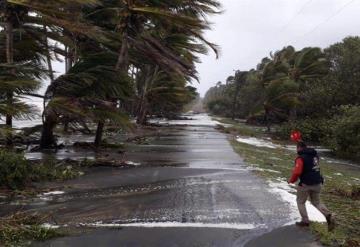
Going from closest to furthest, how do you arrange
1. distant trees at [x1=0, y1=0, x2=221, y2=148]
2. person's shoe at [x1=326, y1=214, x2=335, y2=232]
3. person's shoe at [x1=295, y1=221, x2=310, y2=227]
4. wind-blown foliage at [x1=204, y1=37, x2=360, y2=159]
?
person's shoe at [x1=326, y1=214, x2=335, y2=232]
person's shoe at [x1=295, y1=221, x2=310, y2=227]
distant trees at [x1=0, y1=0, x2=221, y2=148]
wind-blown foliage at [x1=204, y1=37, x2=360, y2=159]

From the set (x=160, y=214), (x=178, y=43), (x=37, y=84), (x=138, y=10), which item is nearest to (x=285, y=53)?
(x=178, y=43)

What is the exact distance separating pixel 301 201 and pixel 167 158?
794 cm

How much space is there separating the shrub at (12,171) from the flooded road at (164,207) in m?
0.69

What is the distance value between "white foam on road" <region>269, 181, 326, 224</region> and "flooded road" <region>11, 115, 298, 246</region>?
12 centimetres

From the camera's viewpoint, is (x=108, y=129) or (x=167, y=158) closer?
(x=167, y=158)

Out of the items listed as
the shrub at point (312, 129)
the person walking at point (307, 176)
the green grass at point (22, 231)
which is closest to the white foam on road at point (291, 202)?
the person walking at point (307, 176)

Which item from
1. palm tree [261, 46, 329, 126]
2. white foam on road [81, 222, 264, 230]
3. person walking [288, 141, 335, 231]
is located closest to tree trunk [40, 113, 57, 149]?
white foam on road [81, 222, 264, 230]

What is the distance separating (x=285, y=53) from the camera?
59.1m

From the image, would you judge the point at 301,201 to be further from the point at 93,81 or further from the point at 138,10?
the point at 138,10

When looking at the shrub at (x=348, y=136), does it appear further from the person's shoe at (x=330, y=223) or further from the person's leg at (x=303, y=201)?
the person's shoe at (x=330, y=223)

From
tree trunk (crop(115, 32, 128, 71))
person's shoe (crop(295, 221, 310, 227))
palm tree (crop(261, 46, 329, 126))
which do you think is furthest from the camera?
palm tree (crop(261, 46, 329, 126))

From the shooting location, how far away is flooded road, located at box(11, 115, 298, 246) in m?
6.64

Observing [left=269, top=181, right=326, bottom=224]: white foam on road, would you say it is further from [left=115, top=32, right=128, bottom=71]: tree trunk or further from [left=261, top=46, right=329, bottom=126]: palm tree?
[left=261, top=46, right=329, bottom=126]: palm tree

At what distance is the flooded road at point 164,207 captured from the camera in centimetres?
664
